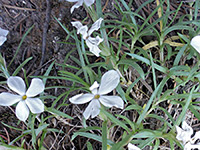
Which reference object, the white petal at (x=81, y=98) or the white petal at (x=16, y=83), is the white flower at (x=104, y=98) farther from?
the white petal at (x=16, y=83)

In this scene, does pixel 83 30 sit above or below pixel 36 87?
above

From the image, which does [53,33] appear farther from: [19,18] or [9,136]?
[9,136]

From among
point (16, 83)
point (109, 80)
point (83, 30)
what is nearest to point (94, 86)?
point (109, 80)

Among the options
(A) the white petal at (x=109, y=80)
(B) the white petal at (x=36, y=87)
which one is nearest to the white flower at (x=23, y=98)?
(B) the white petal at (x=36, y=87)

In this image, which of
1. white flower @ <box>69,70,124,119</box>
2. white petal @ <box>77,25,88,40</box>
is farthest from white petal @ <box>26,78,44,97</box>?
white petal @ <box>77,25,88,40</box>

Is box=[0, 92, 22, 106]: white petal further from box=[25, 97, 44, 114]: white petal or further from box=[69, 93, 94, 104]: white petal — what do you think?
box=[69, 93, 94, 104]: white petal

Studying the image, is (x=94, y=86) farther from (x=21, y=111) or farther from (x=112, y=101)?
(x=21, y=111)
